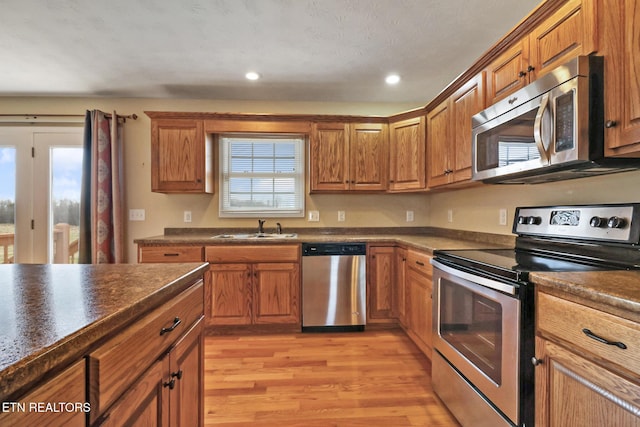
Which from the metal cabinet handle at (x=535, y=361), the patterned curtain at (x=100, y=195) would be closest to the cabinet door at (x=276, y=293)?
the patterned curtain at (x=100, y=195)

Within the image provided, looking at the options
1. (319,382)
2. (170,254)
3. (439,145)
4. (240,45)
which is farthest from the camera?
(170,254)

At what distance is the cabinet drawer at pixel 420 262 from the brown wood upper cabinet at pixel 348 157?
890mm

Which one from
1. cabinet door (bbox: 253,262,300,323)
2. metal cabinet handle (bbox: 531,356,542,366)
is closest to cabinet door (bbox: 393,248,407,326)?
cabinet door (bbox: 253,262,300,323)

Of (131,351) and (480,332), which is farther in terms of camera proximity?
(480,332)

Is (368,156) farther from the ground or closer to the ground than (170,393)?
farther from the ground

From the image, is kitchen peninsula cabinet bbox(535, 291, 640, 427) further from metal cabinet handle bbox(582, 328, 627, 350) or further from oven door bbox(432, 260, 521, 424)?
oven door bbox(432, 260, 521, 424)

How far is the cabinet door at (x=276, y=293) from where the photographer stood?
2.78 m

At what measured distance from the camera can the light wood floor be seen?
5.46 ft

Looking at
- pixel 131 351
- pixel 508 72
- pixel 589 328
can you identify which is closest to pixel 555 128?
pixel 508 72

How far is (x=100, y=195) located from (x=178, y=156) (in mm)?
929

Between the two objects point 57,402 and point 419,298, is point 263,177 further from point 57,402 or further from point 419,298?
point 57,402

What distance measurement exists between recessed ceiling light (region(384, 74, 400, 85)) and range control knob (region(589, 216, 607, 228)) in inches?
78.1

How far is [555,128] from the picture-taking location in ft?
4.35

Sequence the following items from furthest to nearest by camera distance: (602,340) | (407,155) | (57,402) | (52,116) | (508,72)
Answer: (52,116), (407,155), (508,72), (602,340), (57,402)
